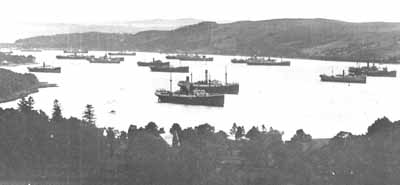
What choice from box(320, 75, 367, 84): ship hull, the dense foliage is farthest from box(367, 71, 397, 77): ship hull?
the dense foliage

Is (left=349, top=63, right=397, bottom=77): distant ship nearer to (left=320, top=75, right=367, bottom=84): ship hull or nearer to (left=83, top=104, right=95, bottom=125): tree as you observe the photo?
(left=320, top=75, right=367, bottom=84): ship hull

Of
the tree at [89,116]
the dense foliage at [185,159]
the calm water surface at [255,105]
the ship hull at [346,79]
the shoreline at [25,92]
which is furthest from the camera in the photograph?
the ship hull at [346,79]

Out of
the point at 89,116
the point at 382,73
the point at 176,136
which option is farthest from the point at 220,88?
the point at 176,136

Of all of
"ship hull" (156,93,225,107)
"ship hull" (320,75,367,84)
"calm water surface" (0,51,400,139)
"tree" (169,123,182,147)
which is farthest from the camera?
"ship hull" (320,75,367,84)

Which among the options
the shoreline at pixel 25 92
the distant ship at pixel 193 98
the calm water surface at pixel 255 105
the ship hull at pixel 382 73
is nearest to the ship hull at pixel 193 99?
the distant ship at pixel 193 98

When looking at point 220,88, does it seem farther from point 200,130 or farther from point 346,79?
point 200,130

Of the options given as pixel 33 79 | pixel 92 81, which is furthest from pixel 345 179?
pixel 92 81

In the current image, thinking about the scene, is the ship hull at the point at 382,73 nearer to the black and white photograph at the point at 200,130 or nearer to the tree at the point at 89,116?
the black and white photograph at the point at 200,130
